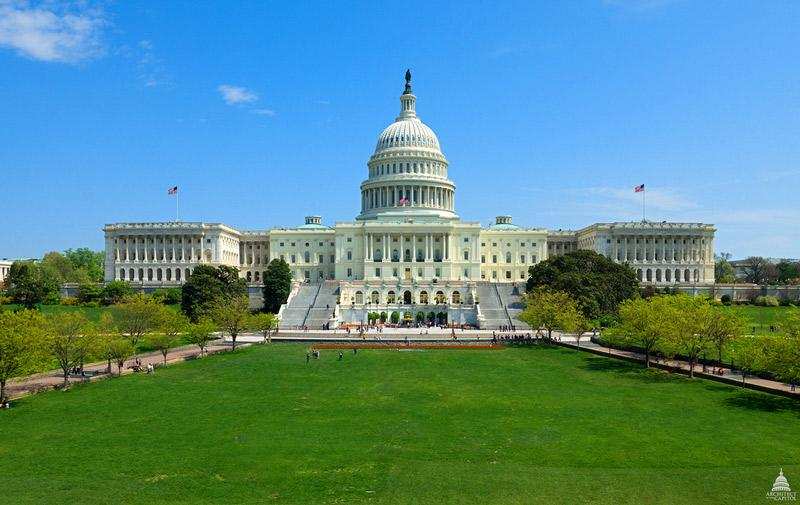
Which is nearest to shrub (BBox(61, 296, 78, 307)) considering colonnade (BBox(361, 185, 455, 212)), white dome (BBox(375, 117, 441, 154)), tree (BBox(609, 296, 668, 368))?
colonnade (BBox(361, 185, 455, 212))

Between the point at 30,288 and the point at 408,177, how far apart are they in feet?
236

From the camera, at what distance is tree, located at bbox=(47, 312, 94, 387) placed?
41094 mm

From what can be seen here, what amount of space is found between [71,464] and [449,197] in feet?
385

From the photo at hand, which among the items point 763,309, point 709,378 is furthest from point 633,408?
point 763,309

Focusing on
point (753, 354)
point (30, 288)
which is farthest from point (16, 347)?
point (30, 288)

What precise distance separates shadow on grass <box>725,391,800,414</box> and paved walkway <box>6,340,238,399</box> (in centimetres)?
4171

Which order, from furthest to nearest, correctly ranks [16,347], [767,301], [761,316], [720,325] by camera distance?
[767,301] → [761,316] → [720,325] → [16,347]

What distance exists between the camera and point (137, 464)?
24203 millimetres

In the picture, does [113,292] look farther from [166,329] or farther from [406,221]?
[166,329]

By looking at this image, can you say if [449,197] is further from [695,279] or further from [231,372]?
[231,372]

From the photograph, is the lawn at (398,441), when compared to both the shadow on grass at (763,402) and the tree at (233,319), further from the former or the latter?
the tree at (233,319)

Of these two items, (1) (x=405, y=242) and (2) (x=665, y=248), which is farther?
(2) (x=665, y=248)
